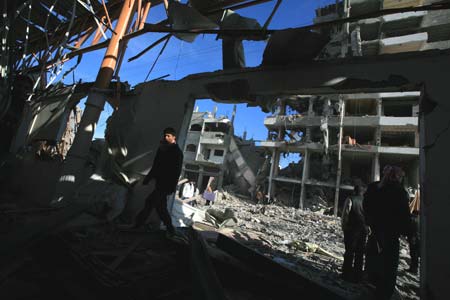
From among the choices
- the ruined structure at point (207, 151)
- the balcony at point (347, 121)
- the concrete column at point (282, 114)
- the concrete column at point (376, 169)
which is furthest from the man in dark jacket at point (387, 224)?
the ruined structure at point (207, 151)

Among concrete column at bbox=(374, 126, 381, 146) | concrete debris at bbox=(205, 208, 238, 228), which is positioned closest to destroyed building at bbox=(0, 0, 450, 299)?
concrete debris at bbox=(205, 208, 238, 228)

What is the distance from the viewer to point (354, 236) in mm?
4133

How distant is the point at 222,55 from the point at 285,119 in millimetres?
24523

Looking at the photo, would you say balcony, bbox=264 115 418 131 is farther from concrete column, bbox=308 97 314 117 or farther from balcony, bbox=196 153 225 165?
balcony, bbox=196 153 225 165

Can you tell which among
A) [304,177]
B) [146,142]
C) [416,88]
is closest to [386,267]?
[416,88]

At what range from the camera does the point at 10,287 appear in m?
1.72

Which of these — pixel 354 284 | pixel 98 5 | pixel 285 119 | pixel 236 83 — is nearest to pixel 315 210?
pixel 285 119

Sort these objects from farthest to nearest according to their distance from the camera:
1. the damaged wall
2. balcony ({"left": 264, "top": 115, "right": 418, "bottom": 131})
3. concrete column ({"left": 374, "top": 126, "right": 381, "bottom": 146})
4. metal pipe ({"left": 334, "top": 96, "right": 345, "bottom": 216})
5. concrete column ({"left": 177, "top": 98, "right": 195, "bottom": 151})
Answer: concrete column ({"left": 374, "top": 126, "right": 381, "bottom": 146})
metal pipe ({"left": 334, "top": 96, "right": 345, "bottom": 216})
balcony ({"left": 264, "top": 115, "right": 418, "bottom": 131})
concrete column ({"left": 177, "top": 98, "right": 195, "bottom": 151})
the damaged wall

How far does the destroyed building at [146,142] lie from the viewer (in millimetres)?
2150

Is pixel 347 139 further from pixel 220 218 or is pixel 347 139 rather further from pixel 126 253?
pixel 126 253

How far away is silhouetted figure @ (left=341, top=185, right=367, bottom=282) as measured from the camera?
4066 millimetres

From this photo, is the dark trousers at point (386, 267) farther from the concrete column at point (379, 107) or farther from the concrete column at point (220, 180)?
the concrete column at point (220, 180)

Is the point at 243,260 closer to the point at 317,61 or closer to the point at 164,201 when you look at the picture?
the point at 164,201

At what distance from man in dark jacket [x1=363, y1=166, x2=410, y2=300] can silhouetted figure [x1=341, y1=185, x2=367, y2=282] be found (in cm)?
112
